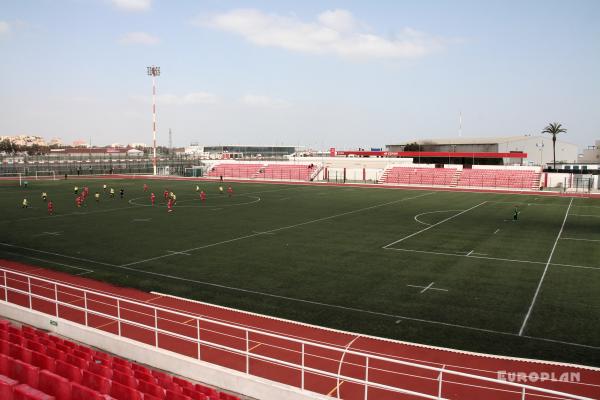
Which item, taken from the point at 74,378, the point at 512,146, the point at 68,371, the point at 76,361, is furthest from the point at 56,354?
the point at 512,146

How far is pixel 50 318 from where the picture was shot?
14297 millimetres

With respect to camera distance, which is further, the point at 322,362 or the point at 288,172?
the point at 288,172

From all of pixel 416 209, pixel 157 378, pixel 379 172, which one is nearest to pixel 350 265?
pixel 157 378

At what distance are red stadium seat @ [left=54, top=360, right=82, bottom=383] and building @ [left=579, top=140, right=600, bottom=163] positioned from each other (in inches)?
6187

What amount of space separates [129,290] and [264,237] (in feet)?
42.3

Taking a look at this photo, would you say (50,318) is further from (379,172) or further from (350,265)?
(379,172)

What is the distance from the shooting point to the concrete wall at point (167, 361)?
1021 centimetres

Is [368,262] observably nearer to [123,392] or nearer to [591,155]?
[123,392]

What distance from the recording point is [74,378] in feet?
30.6

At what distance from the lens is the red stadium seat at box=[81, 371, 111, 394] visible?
876 centimetres

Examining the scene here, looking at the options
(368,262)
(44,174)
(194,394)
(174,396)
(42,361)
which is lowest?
(368,262)

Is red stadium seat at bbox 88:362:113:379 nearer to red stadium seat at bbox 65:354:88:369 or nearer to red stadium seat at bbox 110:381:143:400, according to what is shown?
red stadium seat at bbox 65:354:88:369

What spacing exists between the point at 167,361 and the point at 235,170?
9197cm

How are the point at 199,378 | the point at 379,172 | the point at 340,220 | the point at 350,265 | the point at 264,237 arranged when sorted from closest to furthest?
the point at 199,378, the point at 350,265, the point at 264,237, the point at 340,220, the point at 379,172
